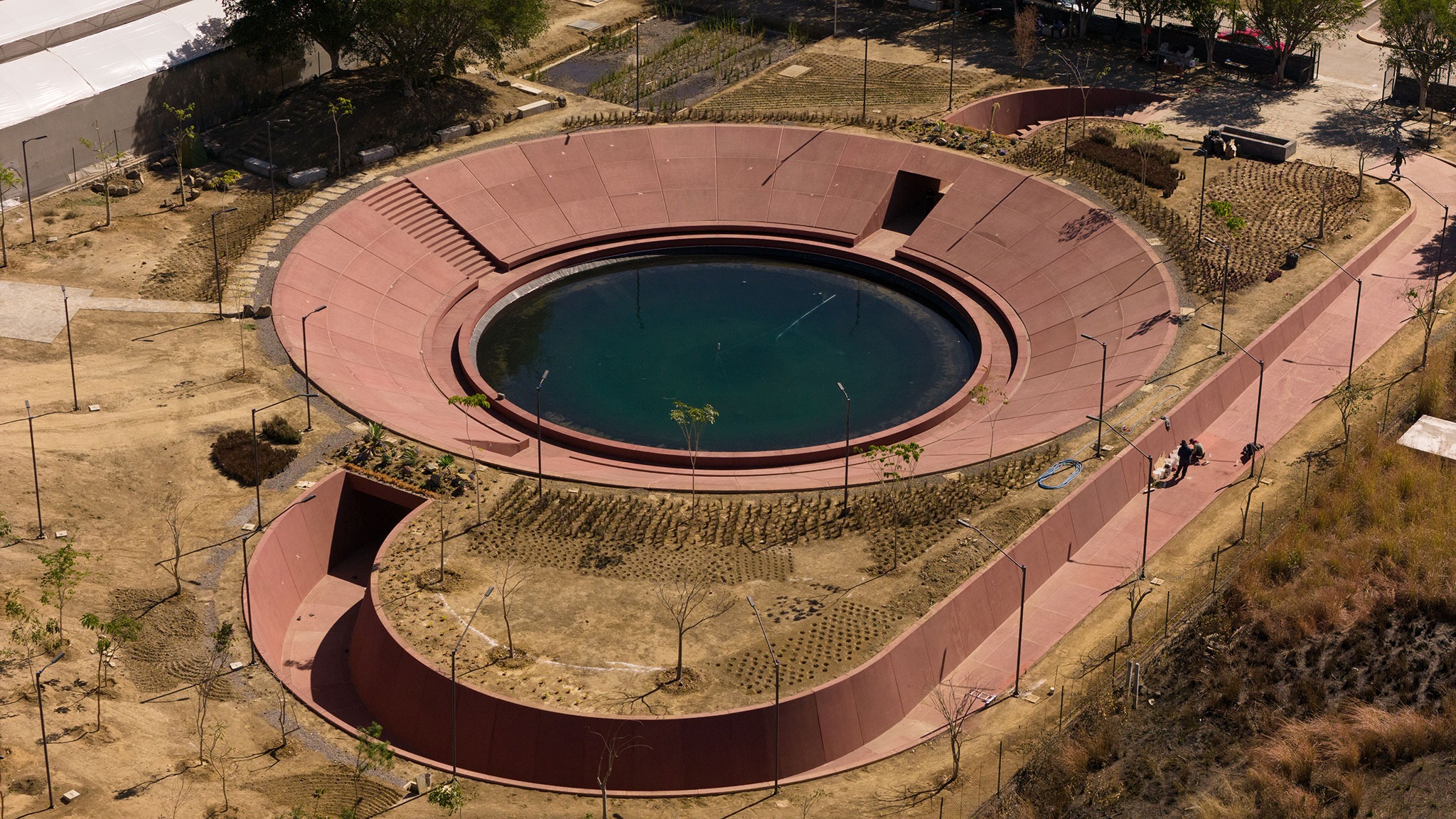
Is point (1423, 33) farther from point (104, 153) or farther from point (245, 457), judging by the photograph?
point (104, 153)

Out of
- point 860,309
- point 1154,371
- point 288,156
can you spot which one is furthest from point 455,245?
point 1154,371

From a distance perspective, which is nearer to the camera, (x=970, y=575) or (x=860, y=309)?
(x=970, y=575)

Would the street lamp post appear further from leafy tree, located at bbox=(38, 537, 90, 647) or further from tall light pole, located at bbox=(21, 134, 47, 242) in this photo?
leafy tree, located at bbox=(38, 537, 90, 647)

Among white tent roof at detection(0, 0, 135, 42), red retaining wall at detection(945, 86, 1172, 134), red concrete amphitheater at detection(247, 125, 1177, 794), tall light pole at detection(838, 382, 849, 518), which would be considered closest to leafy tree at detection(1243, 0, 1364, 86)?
red retaining wall at detection(945, 86, 1172, 134)

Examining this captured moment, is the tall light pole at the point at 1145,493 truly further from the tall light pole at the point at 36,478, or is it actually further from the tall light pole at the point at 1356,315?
the tall light pole at the point at 36,478

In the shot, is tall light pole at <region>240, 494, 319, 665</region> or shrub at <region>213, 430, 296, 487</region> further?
shrub at <region>213, 430, 296, 487</region>

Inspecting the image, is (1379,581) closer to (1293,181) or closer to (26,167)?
(1293,181)

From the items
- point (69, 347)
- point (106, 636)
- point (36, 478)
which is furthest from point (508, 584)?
point (69, 347)
